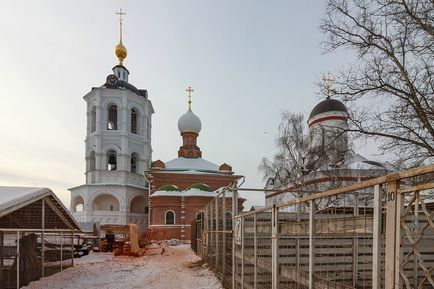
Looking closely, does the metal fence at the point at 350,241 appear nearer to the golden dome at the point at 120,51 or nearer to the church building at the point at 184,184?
the church building at the point at 184,184

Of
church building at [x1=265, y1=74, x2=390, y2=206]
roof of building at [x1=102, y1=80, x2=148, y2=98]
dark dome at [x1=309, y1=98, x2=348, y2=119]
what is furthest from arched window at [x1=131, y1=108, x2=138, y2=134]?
dark dome at [x1=309, y1=98, x2=348, y2=119]

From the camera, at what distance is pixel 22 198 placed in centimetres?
1133

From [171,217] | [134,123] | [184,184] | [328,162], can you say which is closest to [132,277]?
[328,162]

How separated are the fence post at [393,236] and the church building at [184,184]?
2458 cm

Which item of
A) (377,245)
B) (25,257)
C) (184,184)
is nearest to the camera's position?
(377,245)

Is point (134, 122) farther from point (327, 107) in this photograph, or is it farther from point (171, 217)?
point (327, 107)

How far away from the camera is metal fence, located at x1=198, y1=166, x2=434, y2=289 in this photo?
2.12m

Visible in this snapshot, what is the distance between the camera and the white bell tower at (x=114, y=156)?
39.2 m

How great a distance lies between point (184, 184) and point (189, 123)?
10.2 meters

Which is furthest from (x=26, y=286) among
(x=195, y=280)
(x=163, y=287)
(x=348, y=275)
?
(x=348, y=275)

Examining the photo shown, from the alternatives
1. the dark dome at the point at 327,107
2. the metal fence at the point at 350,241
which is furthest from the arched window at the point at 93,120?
the metal fence at the point at 350,241

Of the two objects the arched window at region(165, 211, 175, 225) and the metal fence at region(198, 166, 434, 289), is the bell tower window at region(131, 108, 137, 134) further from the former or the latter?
the metal fence at region(198, 166, 434, 289)

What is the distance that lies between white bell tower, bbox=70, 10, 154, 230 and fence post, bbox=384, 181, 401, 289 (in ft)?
128

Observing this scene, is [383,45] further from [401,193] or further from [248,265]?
[401,193]
